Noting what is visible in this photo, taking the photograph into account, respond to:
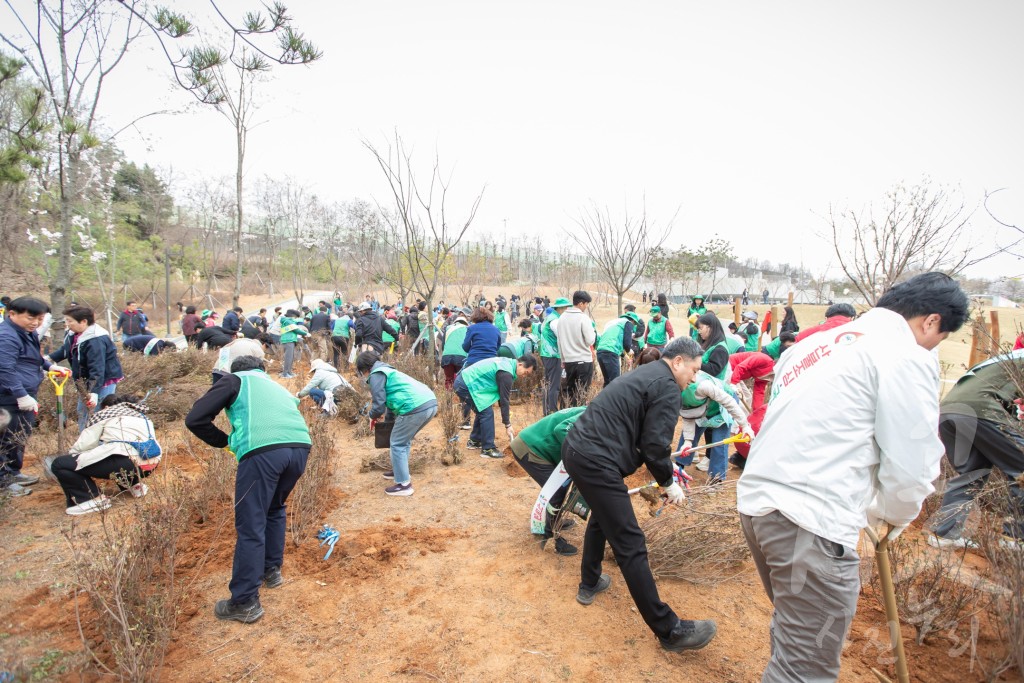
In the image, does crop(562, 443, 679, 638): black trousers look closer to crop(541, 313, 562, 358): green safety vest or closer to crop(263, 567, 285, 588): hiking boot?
crop(263, 567, 285, 588): hiking boot

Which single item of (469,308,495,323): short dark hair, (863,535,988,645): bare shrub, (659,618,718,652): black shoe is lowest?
(659,618,718,652): black shoe

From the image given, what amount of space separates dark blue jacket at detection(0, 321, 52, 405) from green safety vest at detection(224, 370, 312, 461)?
9.27 ft

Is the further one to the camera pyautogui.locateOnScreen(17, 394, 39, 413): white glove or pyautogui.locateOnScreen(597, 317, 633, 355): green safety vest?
pyautogui.locateOnScreen(597, 317, 633, 355): green safety vest

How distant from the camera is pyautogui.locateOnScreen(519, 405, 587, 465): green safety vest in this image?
129 inches

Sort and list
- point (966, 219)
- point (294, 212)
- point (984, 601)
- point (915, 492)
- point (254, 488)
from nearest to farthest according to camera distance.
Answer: point (915, 492) → point (984, 601) → point (254, 488) → point (966, 219) → point (294, 212)

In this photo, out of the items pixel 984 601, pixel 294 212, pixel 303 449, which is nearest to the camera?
pixel 984 601

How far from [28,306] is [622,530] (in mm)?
5181

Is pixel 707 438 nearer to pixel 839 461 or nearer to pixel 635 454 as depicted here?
pixel 635 454

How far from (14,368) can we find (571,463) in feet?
15.7

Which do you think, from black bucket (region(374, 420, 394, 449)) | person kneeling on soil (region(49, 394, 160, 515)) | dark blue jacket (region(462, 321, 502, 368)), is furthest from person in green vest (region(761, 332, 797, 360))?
person kneeling on soil (region(49, 394, 160, 515))

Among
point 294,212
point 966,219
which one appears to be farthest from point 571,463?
point 294,212

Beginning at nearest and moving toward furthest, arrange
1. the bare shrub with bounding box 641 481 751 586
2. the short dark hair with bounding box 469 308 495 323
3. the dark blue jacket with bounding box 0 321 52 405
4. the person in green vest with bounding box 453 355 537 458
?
the bare shrub with bounding box 641 481 751 586 < the dark blue jacket with bounding box 0 321 52 405 < the person in green vest with bounding box 453 355 537 458 < the short dark hair with bounding box 469 308 495 323

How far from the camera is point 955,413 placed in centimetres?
347

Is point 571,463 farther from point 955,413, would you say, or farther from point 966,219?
point 966,219
